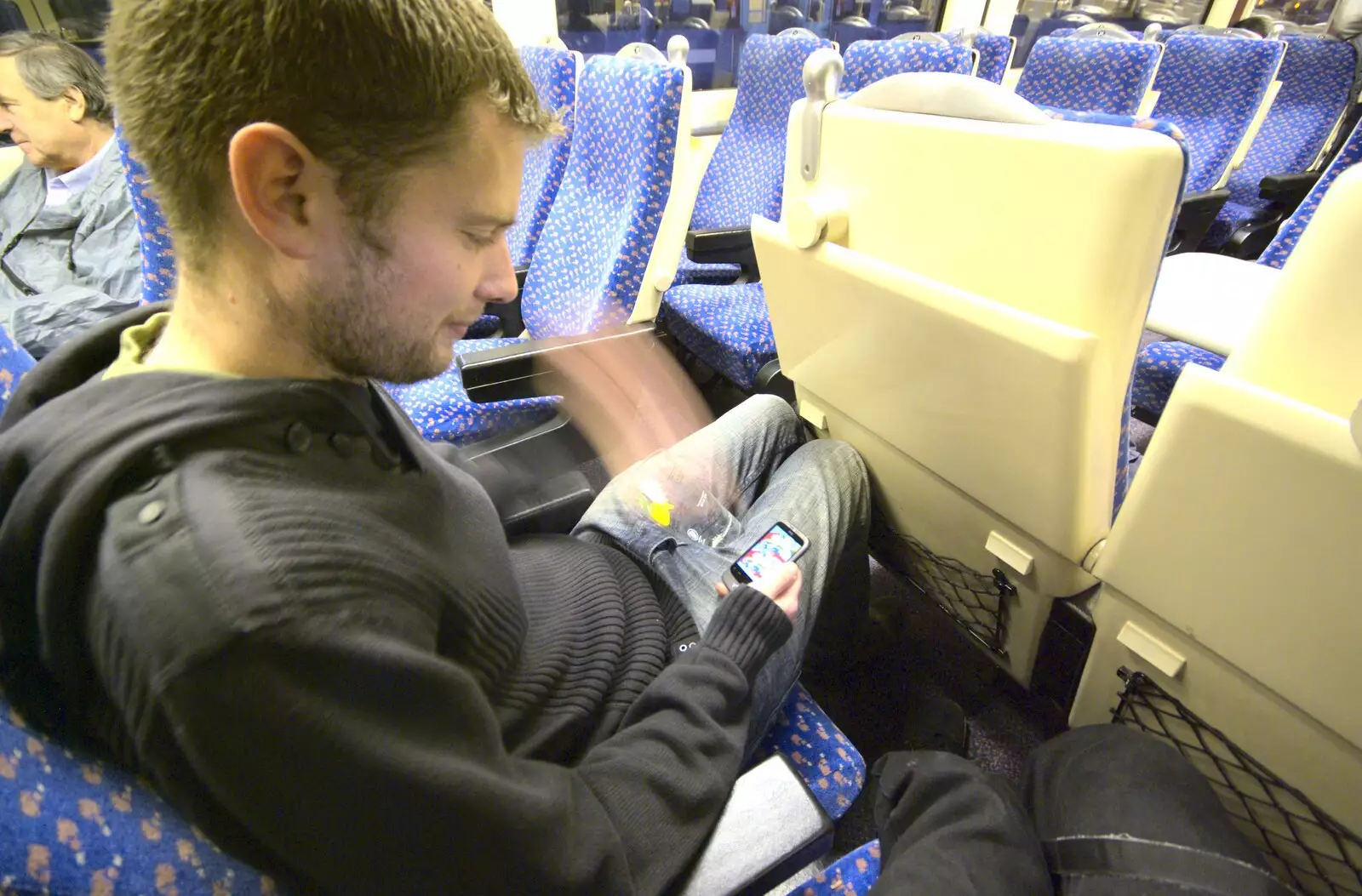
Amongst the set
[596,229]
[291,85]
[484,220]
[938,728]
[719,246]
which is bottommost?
[938,728]

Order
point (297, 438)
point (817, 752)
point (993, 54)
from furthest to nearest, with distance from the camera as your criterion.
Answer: point (993, 54)
point (817, 752)
point (297, 438)

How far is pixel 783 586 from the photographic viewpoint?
2.67ft

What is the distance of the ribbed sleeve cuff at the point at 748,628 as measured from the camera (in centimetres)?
71

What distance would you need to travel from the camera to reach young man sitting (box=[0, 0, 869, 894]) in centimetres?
38

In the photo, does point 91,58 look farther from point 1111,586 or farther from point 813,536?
point 1111,586

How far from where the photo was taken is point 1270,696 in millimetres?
609

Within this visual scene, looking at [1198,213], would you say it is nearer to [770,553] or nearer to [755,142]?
[755,142]

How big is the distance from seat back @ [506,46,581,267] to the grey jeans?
98 centimetres

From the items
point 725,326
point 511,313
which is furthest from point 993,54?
point 511,313

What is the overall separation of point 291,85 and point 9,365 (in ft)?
1.68

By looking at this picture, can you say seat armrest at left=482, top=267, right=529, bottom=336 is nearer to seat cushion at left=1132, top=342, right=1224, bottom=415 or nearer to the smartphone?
the smartphone

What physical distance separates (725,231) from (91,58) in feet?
6.35

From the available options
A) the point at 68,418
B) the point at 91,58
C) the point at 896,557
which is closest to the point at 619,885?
the point at 68,418

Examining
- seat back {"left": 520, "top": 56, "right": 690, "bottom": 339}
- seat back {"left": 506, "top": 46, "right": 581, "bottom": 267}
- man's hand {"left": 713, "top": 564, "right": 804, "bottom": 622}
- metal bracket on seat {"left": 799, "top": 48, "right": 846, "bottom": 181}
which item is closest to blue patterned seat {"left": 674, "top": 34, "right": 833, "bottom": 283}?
seat back {"left": 506, "top": 46, "right": 581, "bottom": 267}
